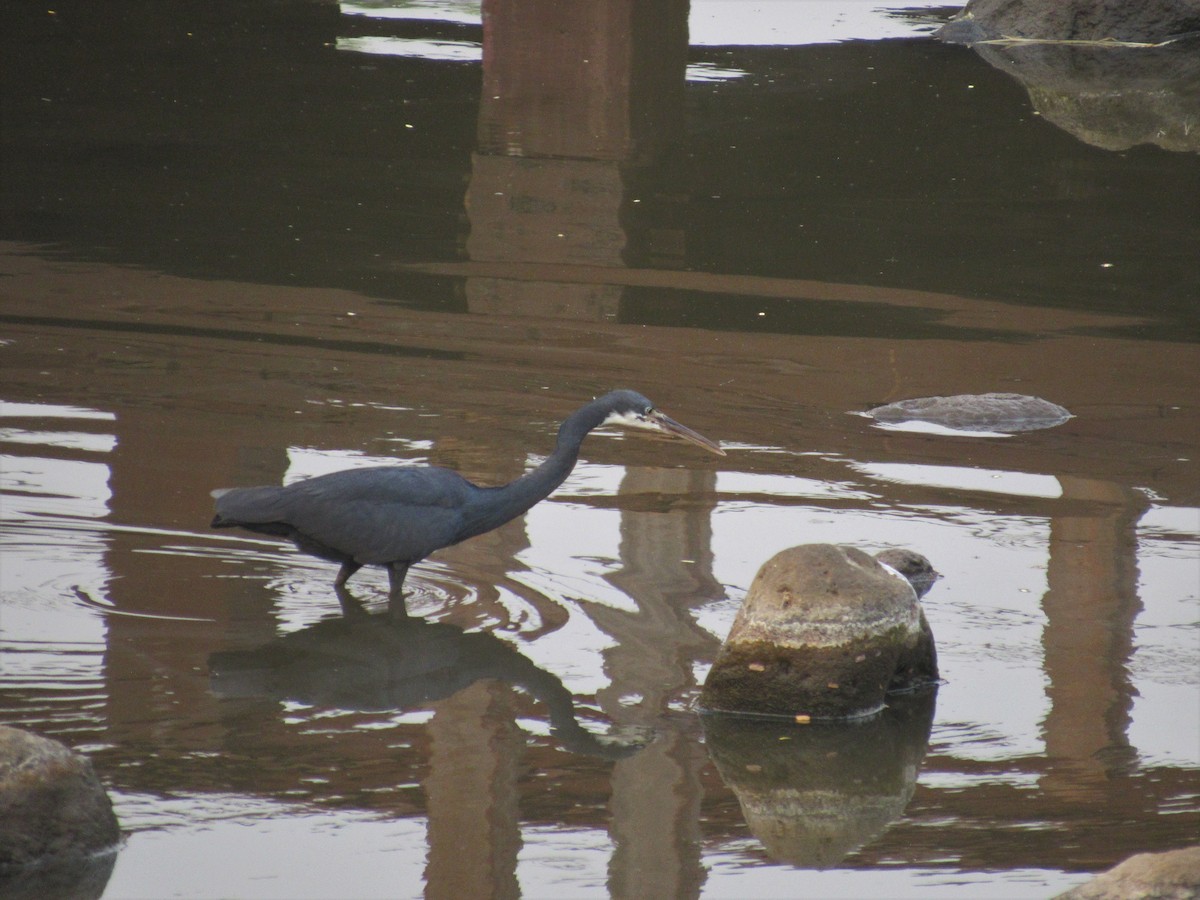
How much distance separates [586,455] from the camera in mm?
9227

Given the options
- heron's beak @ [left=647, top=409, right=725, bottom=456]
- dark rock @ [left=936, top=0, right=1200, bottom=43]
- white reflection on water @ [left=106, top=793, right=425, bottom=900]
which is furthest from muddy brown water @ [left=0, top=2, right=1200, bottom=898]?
dark rock @ [left=936, top=0, right=1200, bottom=43]

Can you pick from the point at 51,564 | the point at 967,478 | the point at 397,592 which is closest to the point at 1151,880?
the point at 397,592

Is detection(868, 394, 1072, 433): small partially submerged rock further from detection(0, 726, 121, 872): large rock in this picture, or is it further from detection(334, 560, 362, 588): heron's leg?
detection(0, 726, 121, 872): large rock

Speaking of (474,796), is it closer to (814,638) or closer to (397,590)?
(814,638)

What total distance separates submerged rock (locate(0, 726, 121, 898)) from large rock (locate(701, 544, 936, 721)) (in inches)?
89.0

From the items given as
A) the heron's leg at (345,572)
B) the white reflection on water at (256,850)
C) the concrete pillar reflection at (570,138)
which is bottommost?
the white reflection on water at (256,850)

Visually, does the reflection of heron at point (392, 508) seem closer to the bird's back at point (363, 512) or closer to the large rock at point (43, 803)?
the bird's back at point (363, 512)

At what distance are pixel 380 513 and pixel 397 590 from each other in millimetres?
418

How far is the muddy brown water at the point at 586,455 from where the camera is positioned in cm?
557

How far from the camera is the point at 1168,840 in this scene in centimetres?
539

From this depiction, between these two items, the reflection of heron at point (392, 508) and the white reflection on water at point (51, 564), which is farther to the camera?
the reflection of heron at point (392, 508)

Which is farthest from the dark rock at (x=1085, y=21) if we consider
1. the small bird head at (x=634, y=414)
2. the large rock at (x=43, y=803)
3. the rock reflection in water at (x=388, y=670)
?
the large rock at (x=43, y=803)

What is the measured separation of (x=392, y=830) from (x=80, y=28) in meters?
16.6

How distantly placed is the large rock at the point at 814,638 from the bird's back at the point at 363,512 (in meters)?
1.51
